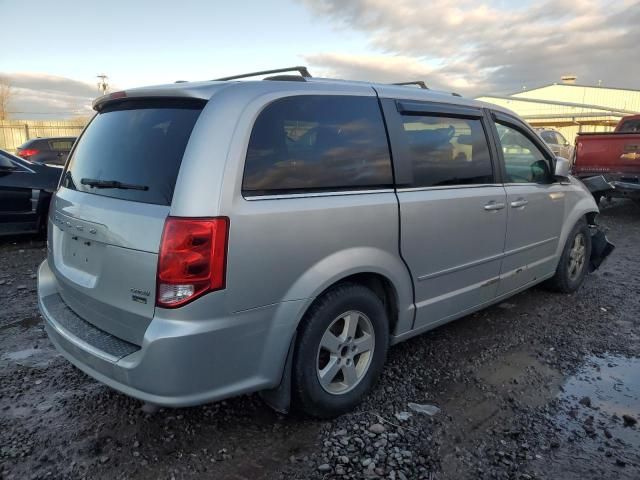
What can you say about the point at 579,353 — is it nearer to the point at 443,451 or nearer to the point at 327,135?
the point at 443,451

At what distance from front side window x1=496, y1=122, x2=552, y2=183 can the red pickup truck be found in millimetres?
5111

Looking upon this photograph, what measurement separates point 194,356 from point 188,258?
16.9 inches

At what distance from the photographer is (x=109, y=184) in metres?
2.48

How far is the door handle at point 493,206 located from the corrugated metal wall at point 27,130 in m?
30.7

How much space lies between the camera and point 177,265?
210 cm

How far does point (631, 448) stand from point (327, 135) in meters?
2.29

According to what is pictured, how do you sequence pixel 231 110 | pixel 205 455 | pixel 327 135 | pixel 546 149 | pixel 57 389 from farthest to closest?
pixel 546 149
pixel 57 389
pixel 327 135
pixel 205 455
pixel 231 110

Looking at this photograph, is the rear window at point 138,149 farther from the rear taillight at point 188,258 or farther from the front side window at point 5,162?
the front side window at point 5,162

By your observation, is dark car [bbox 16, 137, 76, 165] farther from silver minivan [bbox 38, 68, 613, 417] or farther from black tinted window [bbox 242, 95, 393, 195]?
black tinted window [bbox 242, 95, 393, 195]

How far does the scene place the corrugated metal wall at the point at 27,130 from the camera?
2966cm

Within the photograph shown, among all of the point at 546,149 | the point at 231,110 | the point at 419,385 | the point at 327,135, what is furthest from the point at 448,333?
the point at 231,110

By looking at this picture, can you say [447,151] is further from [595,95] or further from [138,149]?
[595,95]

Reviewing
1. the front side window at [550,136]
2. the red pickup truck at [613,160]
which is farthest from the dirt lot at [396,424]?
the front side window at [550,136]

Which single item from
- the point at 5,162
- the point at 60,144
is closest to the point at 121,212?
the point at 5,162
